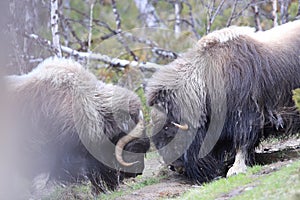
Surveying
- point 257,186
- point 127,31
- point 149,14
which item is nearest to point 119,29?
point 127,31

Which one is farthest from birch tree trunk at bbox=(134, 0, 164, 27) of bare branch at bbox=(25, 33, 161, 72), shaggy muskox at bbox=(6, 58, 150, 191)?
shaggy muskox at bbox=(6, 58, 150, 191)

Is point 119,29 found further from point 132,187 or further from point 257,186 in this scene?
point 257,186

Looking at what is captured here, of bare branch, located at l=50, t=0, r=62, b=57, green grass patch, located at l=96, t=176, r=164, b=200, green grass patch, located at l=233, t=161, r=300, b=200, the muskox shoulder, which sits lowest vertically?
green grass patch, located at l=96, t=176, r=164, b=200

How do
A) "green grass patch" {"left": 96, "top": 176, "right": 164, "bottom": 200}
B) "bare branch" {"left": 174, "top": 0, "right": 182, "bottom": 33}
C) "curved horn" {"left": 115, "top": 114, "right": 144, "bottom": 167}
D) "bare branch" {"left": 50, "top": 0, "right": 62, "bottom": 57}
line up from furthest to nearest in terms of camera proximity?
"bare branch" {"left": 174, "top": 0, "right": 182, "bottom": 33}
"bare branch" {"left": 50, "top": 0, "right": 62, "bottom": 57}
"curved horn" {"left": 115, "top": 114, "right": 144, "bottom": 167}
"green grass patch" {"left": 96, "top": 176, "right": 164, "bottom": 200}

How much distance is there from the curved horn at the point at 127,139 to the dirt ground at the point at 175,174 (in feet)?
0.95

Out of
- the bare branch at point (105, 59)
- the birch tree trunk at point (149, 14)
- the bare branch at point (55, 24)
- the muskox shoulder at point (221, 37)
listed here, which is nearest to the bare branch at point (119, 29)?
the bare branch at point (105, 59)

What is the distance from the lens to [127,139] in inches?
262

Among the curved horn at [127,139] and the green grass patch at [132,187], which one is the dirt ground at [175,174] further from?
the curved horn at [127,139]

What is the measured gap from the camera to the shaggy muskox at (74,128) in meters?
6.47

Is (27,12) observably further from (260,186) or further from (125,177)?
(260,186)

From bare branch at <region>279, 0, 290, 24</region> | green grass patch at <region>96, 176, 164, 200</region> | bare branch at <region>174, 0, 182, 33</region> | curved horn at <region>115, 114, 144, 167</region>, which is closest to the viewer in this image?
green grass patch at <region>96, 176, 164, 200</region>

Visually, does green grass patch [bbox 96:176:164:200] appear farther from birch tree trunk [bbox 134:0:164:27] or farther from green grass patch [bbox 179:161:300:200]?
birch tree trunk [bbox 134:0:164:27]

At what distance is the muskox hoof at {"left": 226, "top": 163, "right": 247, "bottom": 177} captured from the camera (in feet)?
20.0

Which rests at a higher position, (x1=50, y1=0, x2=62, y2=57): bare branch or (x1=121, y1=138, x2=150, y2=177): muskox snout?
(x1=50, y1=0, x2=62, y2=57): bare branch
